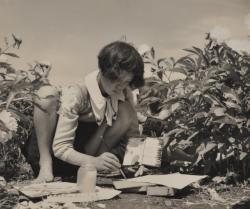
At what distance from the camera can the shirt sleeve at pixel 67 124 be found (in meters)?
2.56

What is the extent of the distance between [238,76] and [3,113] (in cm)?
116

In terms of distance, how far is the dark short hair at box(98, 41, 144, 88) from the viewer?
8.40ft

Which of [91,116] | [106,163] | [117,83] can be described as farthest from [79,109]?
[106,163]

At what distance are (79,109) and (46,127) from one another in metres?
0.17

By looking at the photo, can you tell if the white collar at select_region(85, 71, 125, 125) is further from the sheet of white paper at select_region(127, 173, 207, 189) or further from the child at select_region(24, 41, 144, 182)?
the sheet of white paper at select_region(127, 173, 207, 189)

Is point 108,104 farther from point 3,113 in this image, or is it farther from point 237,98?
point 3,113

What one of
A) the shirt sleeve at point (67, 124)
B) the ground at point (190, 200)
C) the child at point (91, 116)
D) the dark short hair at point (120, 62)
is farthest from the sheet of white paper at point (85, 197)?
the dark short hair at point (120, 62)

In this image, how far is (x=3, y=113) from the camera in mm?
1794

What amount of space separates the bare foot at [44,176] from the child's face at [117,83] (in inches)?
16.8

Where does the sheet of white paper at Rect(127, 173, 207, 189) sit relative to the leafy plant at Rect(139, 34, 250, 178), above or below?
below

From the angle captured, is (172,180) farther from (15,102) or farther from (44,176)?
(15,102)

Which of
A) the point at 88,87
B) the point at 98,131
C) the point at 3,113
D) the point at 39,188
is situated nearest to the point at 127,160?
the point at 98,131

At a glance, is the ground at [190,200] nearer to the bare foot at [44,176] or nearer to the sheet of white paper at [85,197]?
the sheet of white paper at [85,197]

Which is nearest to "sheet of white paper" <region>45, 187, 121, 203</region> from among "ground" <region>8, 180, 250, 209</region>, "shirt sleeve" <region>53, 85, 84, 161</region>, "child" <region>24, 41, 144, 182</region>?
"ground" <region>8, 180, 250, 209</region>
